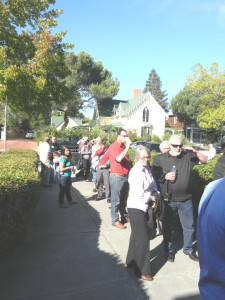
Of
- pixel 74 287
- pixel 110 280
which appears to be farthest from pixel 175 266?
pixel 74 287

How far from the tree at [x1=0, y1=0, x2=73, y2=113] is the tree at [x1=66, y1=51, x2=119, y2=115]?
31.2m

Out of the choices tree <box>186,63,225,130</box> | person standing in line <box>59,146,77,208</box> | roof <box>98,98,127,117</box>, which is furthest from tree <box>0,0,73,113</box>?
roof <box>98,98,127,117</box>

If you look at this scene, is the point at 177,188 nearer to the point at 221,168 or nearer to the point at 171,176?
the point at 171,176

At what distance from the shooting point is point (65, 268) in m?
3.37

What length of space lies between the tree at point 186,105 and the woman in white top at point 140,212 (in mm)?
40087

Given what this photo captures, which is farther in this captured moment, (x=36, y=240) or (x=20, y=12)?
(x=20, y=12)

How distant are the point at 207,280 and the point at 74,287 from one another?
230 cm

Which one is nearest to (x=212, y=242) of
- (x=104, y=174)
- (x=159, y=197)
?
(x=159, y=197)

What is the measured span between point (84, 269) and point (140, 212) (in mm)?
1146

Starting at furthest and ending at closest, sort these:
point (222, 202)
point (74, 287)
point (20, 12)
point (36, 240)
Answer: point (20, 12) < point (36, 240) < point (74, 287) < point (222, 202)

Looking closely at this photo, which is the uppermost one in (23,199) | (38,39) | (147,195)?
(38,39)

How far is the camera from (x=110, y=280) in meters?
3.12

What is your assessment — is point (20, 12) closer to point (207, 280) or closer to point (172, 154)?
point (172, 154)

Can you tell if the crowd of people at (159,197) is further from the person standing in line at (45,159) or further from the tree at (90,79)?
the tree at (90,79)
